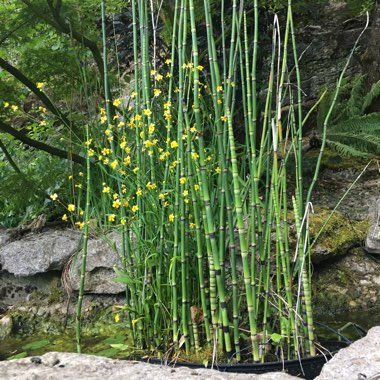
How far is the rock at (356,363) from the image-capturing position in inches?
41.4

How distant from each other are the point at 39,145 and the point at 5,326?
0.81m

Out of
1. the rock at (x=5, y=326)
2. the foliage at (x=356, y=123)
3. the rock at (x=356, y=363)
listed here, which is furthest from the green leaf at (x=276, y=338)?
the foliage at (x=356, y=123)

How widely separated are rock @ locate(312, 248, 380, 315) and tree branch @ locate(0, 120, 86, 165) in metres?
1.18

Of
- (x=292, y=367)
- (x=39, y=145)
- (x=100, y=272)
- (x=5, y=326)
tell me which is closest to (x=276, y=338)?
(x=292, y=367)

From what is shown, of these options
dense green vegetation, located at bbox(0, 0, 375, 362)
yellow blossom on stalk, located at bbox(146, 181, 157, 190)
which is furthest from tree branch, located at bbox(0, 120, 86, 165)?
yellow blossom on stalk, located at bbox(146, 181, 157, 190)

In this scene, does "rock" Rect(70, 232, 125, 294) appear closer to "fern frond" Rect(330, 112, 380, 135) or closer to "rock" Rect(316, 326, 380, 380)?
"fern frond" Rect(330, 112, 380, 135)

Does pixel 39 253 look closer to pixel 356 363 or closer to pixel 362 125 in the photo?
pixel 362 125

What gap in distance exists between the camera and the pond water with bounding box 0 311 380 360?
2.17 m

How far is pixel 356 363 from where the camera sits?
1.08 metres

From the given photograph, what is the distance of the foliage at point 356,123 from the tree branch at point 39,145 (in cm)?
119

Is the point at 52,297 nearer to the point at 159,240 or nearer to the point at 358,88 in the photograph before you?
the point at 159,240

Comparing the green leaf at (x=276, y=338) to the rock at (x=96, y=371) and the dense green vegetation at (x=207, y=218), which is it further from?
the rock at (x=96, y=371)

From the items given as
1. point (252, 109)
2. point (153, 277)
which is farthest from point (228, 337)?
point (252, 109)

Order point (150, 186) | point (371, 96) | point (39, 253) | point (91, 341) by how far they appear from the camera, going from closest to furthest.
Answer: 1. point (150, 186)
2. point (91, 341)
3. point (39, 253)
4. point (371, 96)
